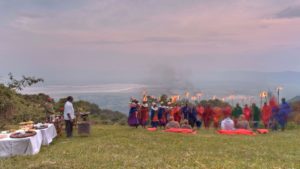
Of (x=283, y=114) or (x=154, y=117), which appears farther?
(x=283, y=114)

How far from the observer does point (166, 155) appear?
9.98 m

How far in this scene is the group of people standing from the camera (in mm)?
20359

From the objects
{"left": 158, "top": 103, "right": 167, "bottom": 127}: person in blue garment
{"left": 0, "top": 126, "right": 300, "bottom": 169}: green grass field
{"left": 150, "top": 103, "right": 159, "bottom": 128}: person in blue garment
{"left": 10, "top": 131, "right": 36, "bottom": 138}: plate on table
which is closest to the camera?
{"left": 0, "top": 126, "right": 300, "bottom": 169}: green grass field

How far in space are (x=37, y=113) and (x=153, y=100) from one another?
7.65 meters

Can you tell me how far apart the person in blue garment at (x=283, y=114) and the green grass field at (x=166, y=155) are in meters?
7.36

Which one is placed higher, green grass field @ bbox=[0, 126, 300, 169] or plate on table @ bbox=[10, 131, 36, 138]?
plate on table @ bbox=[10, 131, 36, 138]

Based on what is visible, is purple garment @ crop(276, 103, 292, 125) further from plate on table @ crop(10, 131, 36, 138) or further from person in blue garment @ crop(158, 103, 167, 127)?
plate on table @ crop(10, 131, 36, 138)

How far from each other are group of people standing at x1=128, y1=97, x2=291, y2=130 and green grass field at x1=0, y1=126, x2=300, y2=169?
20.9ft

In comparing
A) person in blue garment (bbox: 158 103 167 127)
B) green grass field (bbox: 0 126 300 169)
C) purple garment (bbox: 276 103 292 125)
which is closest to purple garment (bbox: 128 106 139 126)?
person in blue garment (bbox: 158 103 167 127)

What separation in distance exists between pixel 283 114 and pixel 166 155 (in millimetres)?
13027

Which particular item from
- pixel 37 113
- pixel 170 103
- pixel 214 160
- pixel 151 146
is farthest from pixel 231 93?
pixel 214 160

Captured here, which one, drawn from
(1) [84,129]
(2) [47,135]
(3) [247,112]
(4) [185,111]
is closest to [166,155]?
(2) [47,135]

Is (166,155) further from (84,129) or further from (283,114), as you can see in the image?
(283,114)

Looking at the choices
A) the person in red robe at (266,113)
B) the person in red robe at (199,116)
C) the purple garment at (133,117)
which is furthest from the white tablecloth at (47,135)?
the person in red robe at (266,113)
